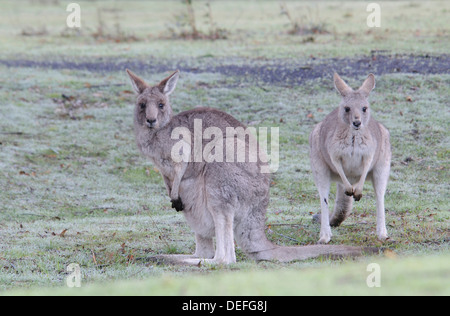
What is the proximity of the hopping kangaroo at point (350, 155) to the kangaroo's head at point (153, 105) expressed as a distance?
169 cm

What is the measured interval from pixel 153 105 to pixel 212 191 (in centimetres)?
112

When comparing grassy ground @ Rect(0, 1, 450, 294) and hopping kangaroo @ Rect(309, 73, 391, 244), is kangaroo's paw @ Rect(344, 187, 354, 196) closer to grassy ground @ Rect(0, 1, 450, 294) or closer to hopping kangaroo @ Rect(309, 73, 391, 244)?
hopping kangaroo @ Rect(309, 73, 391, 244)

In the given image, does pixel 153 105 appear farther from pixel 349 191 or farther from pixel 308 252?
pixel 349 191

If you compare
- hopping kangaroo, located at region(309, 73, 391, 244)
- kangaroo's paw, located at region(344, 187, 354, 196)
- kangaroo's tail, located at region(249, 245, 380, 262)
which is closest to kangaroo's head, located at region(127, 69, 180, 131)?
kangaroo's tail, located at region(249, 245, 380, 262)

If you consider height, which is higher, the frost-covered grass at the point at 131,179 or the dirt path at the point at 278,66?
the dirt path at the point at 278,66

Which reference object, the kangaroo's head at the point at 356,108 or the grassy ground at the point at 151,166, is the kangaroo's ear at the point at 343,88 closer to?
the kangaroo's head at the point at 356,108

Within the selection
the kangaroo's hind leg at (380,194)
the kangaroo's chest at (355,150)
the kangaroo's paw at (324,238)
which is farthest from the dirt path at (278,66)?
the kangaroo's paw at (324,238)

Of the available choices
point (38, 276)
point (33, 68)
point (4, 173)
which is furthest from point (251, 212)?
point (33, 68)

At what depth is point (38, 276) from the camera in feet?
18.7

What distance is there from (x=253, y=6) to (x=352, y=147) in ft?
62.7

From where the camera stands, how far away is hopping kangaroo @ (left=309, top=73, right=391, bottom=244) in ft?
22.0

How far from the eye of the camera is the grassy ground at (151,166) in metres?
6.27

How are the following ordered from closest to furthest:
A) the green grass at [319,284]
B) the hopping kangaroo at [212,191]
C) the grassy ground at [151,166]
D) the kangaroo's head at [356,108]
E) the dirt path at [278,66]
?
the green grass at [319,284]
the hopping kangaroo at [212,191]
the grassy ground at [151,166]
the kangaroo's head at [356,108]
the dirt path at [278,66]

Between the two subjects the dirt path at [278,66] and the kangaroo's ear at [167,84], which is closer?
the kangaroo's ear at [167,84]
